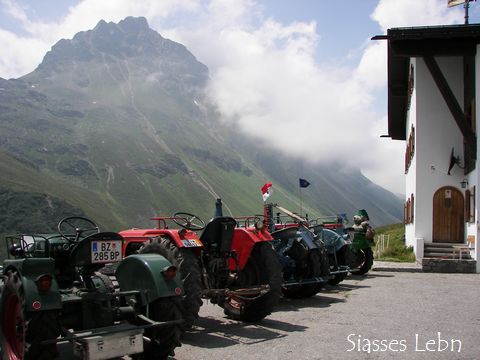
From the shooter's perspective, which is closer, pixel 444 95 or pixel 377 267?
pixel 377 267

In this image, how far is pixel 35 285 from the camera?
16.8ft

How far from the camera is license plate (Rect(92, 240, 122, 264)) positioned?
5.68m

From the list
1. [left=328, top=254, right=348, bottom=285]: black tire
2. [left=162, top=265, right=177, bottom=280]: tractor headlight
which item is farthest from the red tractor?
[left=328, top=254, right=348, bottom=285]: black tire

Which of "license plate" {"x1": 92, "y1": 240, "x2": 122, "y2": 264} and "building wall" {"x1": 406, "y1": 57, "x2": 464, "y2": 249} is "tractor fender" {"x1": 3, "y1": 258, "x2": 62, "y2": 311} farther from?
"building wall" {"x1": 406, "y1": 57, "x2": 464, "y2": 249}

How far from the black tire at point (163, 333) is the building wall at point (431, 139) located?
16838 millimetres

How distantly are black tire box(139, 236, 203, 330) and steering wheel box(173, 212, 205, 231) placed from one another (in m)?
Answer: 1.00

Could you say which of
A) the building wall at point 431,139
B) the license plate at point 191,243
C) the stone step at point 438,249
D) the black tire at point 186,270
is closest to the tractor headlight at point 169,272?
the black tire at point 186,270

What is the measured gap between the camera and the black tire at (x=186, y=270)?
6863mm

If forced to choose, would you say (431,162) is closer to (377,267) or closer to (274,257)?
(377,267)

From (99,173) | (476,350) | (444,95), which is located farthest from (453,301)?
(99,173)

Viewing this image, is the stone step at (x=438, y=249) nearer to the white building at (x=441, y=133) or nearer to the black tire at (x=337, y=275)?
the white building at (x=441, y=133)

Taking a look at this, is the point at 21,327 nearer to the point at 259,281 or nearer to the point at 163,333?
the point at 163,333

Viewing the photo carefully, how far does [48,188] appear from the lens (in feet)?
363

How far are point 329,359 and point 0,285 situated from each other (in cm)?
382
